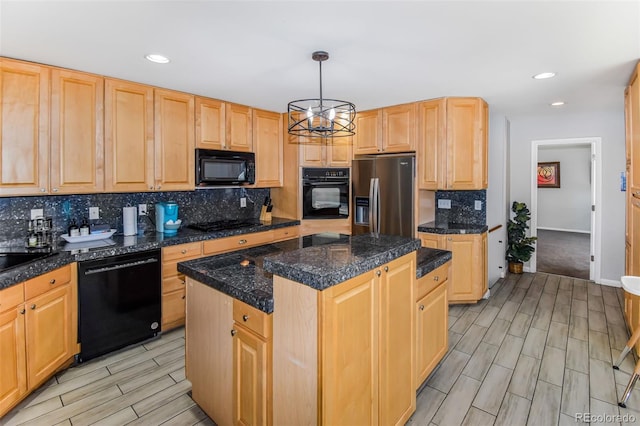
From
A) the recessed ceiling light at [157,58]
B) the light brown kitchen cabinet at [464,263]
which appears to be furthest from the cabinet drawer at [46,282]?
the light brown kitchen cabinet at [464,263]

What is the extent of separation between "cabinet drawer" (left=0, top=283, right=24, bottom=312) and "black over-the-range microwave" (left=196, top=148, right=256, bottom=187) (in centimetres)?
177

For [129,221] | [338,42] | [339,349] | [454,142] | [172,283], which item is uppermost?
[338,42]

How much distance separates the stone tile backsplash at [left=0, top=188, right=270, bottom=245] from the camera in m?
2.64

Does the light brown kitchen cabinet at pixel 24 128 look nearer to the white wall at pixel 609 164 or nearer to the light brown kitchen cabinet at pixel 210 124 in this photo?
the light brown kitchen cabinet at pixel 210 124

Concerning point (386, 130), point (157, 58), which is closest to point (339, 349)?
point (157, 58)

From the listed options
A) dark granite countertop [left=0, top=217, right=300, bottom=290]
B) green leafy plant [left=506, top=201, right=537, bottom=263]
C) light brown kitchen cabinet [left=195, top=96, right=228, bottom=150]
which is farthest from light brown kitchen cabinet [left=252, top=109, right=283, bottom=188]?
green leafy plant [left=506, top=201, right=537, bottom=263]

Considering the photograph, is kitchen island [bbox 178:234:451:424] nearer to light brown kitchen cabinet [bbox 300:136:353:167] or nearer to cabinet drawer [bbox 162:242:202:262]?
cabinet drawer [bbox 162:242:202:262]

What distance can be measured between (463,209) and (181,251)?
11.1 feet

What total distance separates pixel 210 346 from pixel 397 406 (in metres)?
1.10

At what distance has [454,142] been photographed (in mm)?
3691

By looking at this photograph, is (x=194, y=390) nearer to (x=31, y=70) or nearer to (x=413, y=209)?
(x=31, y=70)

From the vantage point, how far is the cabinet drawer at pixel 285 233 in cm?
400

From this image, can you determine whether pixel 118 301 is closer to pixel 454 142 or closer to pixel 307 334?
pixel 307 334

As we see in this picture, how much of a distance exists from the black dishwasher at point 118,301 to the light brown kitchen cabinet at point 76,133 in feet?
2.31
